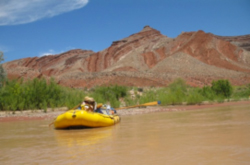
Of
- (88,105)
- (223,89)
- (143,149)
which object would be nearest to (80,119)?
(88,105)

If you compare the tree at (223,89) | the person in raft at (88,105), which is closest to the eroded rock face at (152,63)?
the tree at (223,89)

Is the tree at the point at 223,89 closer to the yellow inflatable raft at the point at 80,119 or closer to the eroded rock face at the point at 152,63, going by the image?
the yellow inflatable raft at the point at 80,119

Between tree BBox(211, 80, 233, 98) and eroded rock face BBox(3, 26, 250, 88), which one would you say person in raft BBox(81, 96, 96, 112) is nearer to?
tree BBox(211, 80, 233, 98)

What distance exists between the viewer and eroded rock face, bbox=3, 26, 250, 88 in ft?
146

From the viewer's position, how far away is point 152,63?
2569 inches

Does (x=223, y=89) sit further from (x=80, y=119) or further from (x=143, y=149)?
(x=143, y=149)

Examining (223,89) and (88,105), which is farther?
(223,89)

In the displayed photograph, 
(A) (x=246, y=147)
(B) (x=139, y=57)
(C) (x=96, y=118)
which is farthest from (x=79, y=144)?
(B) (x=139, y=57)

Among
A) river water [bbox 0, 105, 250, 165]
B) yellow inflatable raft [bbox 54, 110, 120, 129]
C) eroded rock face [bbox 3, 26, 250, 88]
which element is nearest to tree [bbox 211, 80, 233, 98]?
yellow inflatable raft [bbox 54, 110, 120, 129]

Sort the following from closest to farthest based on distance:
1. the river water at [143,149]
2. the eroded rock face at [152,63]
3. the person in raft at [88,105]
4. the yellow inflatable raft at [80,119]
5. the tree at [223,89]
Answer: the river water at [143,149] → the yellow inflatable raft at [80,119] → the person in raft at [88,105] → the tree at [223,89] → the eroded rock face at [152,63]

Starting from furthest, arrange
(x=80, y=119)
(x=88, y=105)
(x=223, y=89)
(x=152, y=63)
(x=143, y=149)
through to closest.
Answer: (x=152, y=63)
(x=223, y=89)
(x=88, y=105)
(x=80, y=119)
(x=143, y=149)

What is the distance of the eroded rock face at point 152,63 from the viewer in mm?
44406

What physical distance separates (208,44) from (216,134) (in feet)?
203

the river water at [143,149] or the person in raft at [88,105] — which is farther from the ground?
the person in raft at [88,105]
